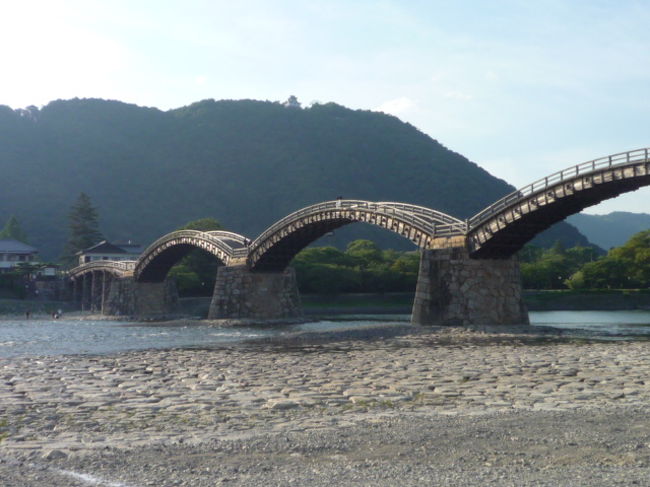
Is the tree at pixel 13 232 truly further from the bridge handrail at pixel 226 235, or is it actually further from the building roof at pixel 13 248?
the bridge handrail at pixel 226 235

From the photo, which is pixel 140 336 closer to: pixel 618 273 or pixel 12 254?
pixel 618 273

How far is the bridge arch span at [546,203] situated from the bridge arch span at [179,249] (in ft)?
88.7

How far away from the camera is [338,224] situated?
53.2 m

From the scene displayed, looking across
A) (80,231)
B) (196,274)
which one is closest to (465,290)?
(196,274)

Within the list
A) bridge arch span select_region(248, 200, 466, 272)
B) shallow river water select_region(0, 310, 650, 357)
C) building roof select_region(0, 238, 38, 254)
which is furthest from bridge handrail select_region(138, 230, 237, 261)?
building roof select_region(0, 238, 38, 254)

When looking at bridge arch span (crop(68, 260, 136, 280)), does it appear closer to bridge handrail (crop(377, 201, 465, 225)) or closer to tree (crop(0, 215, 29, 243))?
bridge handrail (crop(377, 201, 465, 225))

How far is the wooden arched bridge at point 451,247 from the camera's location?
3341cm

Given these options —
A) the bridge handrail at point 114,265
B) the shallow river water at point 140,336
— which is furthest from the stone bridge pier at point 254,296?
the bridge handrail at point 114,265

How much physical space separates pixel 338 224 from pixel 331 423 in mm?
43380

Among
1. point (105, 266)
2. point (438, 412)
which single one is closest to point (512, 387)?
point (438, 412)

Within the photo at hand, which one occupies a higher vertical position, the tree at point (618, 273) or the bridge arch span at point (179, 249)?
the bridge arch span at point (179, 249)

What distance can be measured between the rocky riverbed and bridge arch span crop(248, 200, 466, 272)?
69.0 feet

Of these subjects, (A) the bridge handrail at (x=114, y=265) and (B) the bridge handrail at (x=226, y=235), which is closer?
(B) the bridge handrail at (x=226, y=235)

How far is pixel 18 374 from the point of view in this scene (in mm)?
17578
